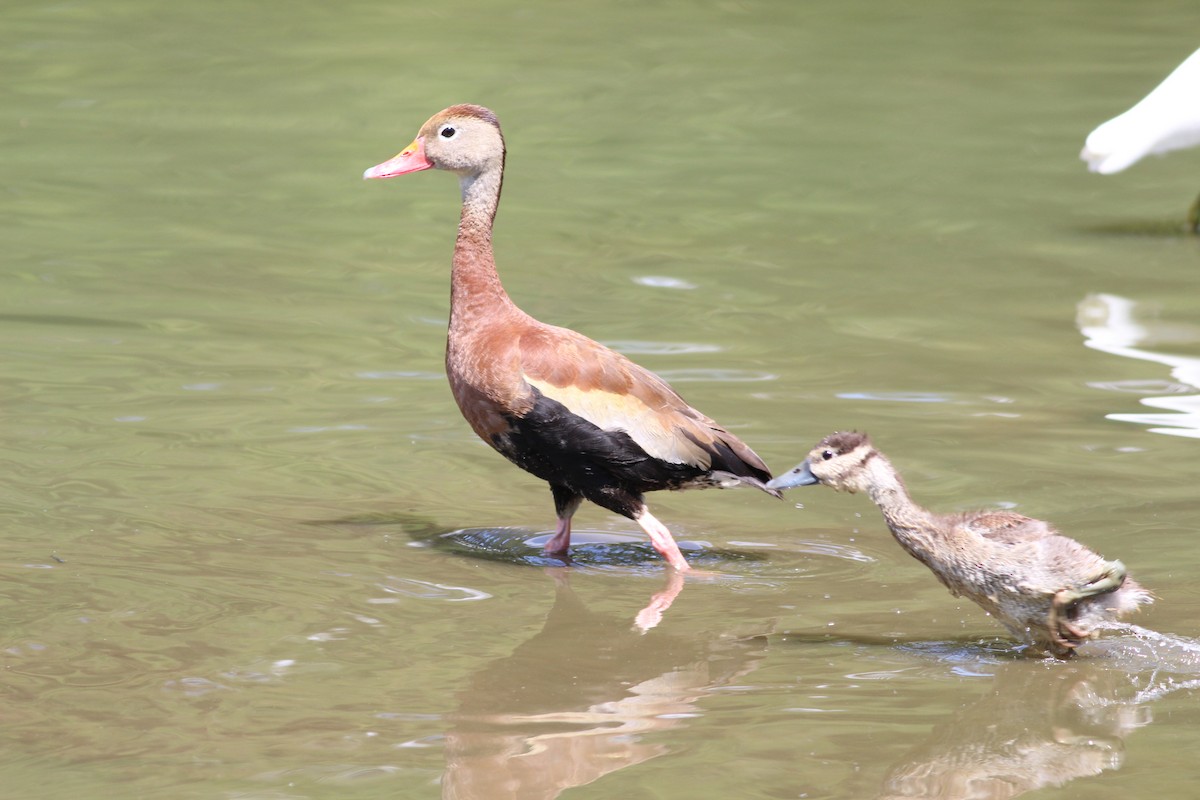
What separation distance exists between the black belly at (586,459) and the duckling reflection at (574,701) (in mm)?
496

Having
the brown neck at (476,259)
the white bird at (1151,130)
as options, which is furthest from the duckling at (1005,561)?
the white bird at (1151,130)

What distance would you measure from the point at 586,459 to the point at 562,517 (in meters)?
0.36

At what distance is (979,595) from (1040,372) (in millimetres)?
4392

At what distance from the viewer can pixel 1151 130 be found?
13.8 m

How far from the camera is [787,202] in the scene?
48.9 ft

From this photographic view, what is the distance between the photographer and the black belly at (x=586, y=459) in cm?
732

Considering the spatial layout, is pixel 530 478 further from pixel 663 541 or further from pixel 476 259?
pixel 663 541

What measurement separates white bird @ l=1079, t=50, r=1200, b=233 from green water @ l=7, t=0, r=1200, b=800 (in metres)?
0.63

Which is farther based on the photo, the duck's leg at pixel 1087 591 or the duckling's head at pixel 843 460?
the duckling's head at pixel 843 460

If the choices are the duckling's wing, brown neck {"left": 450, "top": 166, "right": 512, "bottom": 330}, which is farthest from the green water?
brown neck {"left": 450, "top": 166, "right": 512, "bottom": 330}

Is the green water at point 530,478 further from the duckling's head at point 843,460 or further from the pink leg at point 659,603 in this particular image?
the duckling's head at point 843,460

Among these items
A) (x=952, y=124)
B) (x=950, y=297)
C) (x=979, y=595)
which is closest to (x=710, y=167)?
(x=952, y=124)

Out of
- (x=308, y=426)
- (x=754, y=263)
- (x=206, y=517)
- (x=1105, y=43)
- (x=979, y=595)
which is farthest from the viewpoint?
(x=1105, y=43)

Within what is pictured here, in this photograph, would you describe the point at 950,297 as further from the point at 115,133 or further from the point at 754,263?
the point at 115,133
